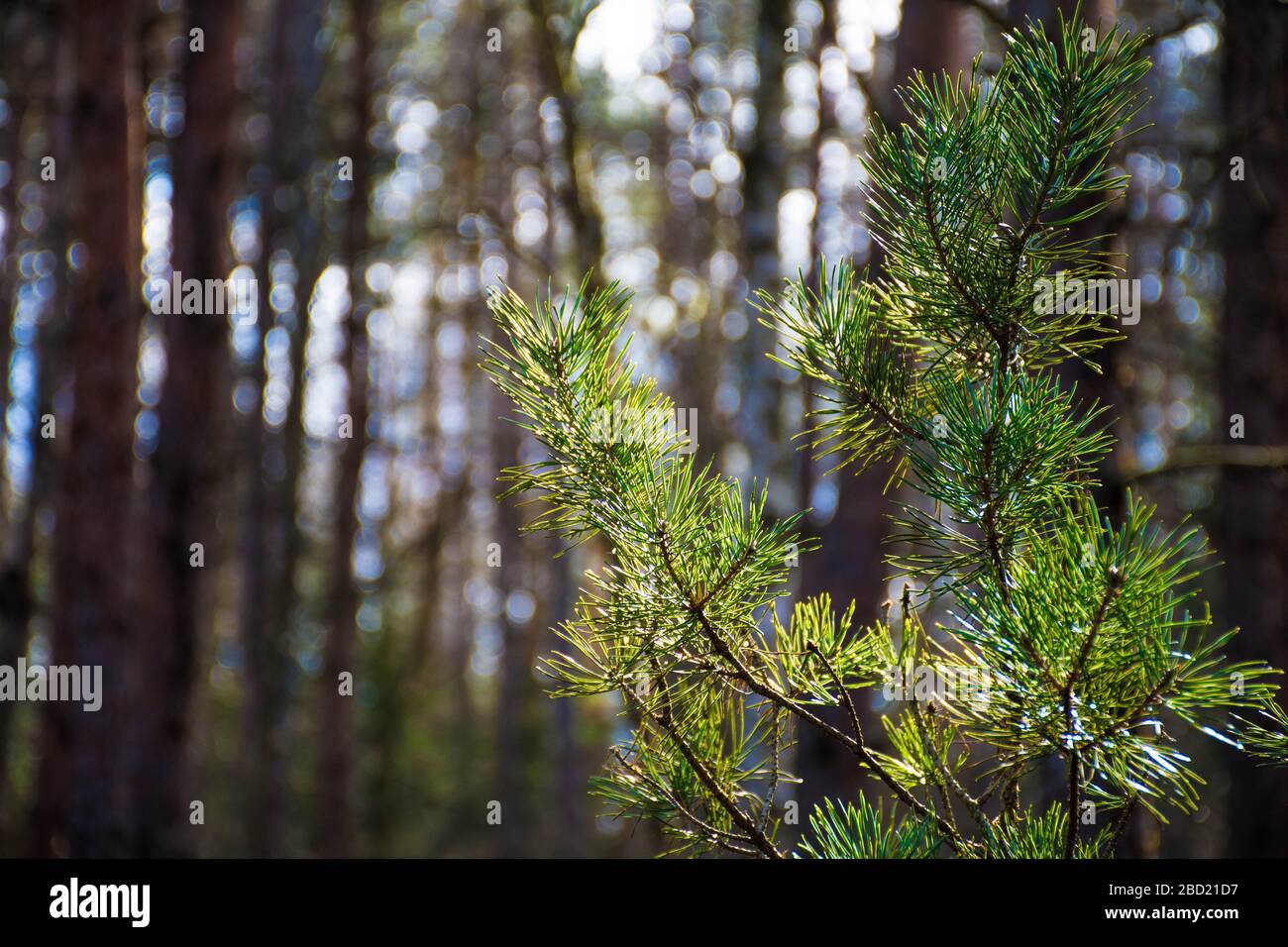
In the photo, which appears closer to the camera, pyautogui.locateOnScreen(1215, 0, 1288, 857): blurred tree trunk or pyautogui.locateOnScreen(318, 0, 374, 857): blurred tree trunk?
pyautogui.locateOnScreen(1215, 0, 1288, 857): blurred tree trunk

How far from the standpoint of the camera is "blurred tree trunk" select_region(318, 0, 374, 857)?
922cm

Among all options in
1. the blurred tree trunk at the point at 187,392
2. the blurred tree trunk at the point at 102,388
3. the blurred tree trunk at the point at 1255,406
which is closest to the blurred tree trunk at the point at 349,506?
the blurred tree trunk at the point at 187,392

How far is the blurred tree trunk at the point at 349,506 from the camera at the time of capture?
9219mm

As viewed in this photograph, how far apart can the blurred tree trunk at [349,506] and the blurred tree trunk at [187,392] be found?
2.68 metres

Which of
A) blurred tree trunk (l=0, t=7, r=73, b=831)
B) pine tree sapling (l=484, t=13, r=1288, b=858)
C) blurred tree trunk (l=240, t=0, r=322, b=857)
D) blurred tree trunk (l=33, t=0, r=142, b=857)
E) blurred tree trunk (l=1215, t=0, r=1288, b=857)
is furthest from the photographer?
blurred tree trunk (l=240, t=0, r=322, b=857)

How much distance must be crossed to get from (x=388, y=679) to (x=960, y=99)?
11.8 m

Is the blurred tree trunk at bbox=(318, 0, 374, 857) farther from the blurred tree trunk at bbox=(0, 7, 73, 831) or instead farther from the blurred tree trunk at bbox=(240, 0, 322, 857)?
the blurred tree trunk at bbox=(0, 7, 73, 831)

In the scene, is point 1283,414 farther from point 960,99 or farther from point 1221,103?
point 960,99

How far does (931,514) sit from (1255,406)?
5.66m

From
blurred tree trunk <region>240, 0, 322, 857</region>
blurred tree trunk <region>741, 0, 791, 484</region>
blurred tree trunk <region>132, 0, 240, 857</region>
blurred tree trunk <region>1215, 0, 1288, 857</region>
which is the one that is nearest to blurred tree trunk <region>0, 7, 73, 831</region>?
blurred tree trunk <region>240, 0, 322, 857</region>

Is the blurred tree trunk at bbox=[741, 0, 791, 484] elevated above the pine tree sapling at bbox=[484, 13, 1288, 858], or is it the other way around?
the blurred tree trunk at bbox=[741, 0, 791, 484]

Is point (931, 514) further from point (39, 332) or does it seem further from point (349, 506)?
point (39, 332)

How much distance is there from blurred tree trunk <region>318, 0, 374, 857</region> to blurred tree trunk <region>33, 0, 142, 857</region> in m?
3.27
